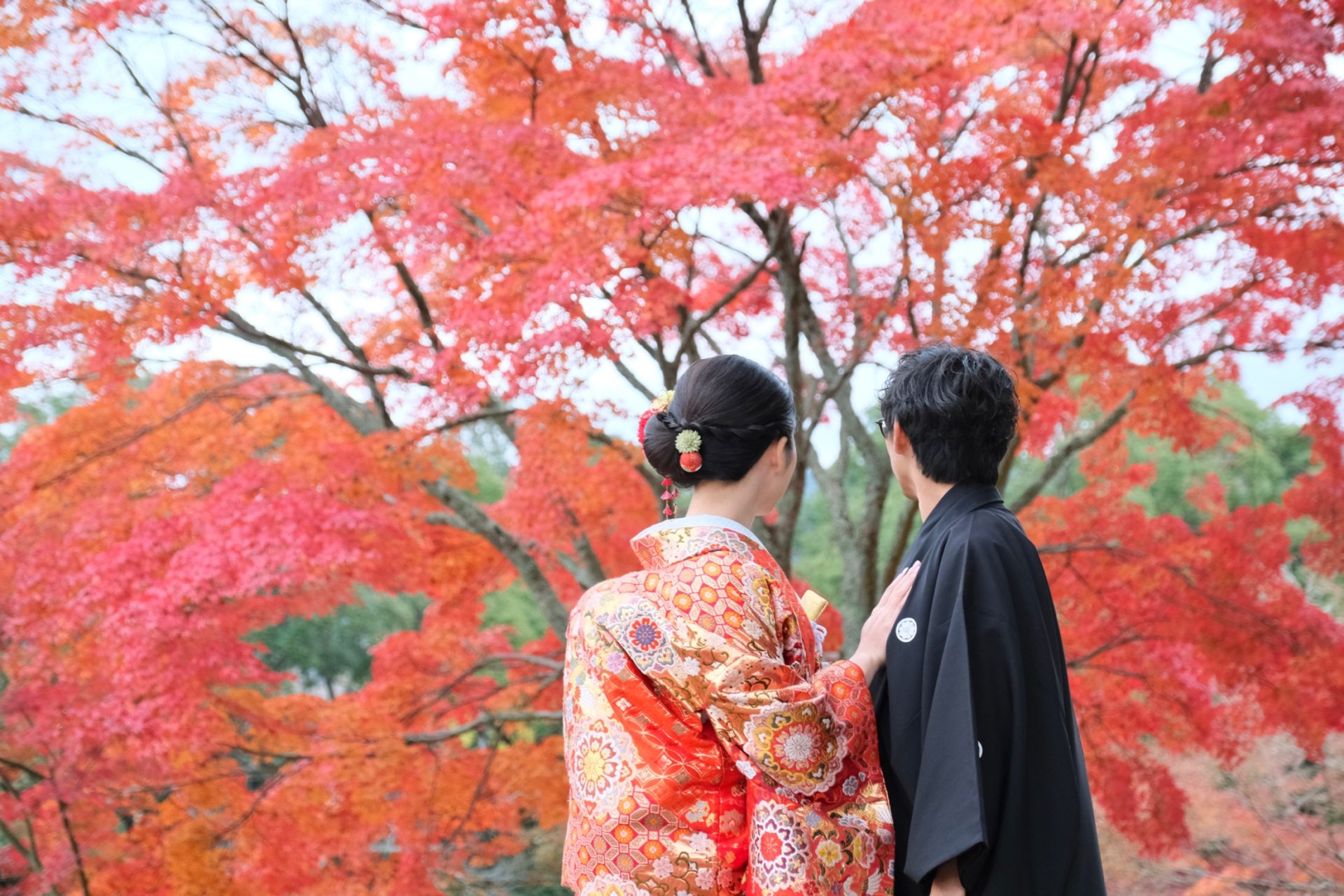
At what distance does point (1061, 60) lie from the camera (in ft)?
20.6

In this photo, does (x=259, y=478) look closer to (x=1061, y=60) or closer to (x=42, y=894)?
(x=42, y=894)

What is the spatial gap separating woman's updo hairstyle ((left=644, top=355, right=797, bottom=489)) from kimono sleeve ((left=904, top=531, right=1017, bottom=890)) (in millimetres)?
417

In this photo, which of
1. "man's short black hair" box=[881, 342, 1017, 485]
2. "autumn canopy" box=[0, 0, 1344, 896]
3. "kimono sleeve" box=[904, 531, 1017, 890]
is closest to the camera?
"kimono sleeve" box=[904, 531, 1017, 890]

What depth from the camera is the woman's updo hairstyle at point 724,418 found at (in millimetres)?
1944

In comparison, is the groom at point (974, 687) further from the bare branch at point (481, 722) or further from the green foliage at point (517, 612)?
the green foliage at point (517, 612)

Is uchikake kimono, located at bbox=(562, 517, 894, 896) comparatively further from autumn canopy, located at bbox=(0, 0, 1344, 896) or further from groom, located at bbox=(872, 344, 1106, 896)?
autumn canopy, located at bbox=(0, 0, 1344, 896)

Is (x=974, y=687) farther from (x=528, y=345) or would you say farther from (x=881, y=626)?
(x=528, y=345)

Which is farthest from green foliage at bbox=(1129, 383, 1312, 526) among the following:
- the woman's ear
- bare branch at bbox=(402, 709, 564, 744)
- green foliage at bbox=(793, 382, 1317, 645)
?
the woman's ear

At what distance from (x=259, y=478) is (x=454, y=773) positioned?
215 cm

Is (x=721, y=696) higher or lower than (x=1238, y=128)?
lower

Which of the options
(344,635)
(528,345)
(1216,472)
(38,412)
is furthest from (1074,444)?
(38,412)

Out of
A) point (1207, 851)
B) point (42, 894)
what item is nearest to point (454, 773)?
point (42, 894)

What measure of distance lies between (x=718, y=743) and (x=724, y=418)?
1.92ft

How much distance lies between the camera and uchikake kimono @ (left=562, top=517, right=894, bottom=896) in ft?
5.85
